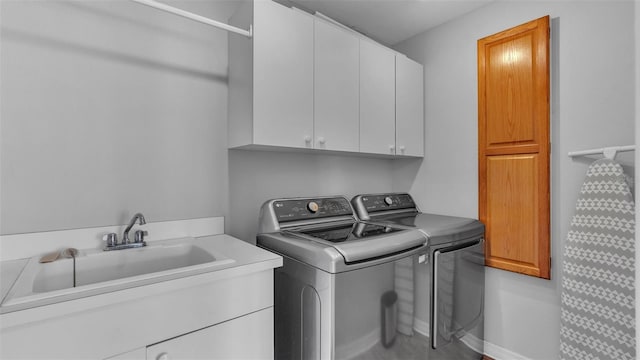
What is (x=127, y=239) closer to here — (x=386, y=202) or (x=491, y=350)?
(x=386, y=202)

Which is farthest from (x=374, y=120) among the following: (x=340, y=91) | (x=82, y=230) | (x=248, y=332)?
(x=82, y=230)

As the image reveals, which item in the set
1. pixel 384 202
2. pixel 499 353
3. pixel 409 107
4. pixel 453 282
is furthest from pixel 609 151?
pixel 499 353

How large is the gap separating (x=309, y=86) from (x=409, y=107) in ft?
3.18

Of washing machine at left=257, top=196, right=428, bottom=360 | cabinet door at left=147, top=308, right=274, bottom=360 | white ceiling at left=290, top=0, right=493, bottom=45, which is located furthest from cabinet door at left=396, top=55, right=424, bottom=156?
cabinet door at left=147, top=308, right=274, bottom=360

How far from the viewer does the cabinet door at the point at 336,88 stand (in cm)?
174

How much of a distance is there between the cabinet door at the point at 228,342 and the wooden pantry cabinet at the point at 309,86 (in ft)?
2.72

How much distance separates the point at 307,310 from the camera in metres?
1.31

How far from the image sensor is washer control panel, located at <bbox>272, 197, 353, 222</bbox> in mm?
1710

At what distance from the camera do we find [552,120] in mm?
1753

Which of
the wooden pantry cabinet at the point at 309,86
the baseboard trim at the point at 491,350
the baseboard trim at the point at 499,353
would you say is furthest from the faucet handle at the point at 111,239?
the baseboard trim at the point at 499,353

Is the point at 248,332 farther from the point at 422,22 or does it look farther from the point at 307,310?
the point at 422,22

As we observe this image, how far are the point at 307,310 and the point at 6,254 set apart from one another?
124 centimetres

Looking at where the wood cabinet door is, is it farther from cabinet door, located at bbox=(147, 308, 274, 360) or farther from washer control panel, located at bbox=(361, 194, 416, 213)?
cabinet door, located at bbox=(147, 308, 274, 360)

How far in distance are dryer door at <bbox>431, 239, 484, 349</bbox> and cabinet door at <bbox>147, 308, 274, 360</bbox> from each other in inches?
35.5
